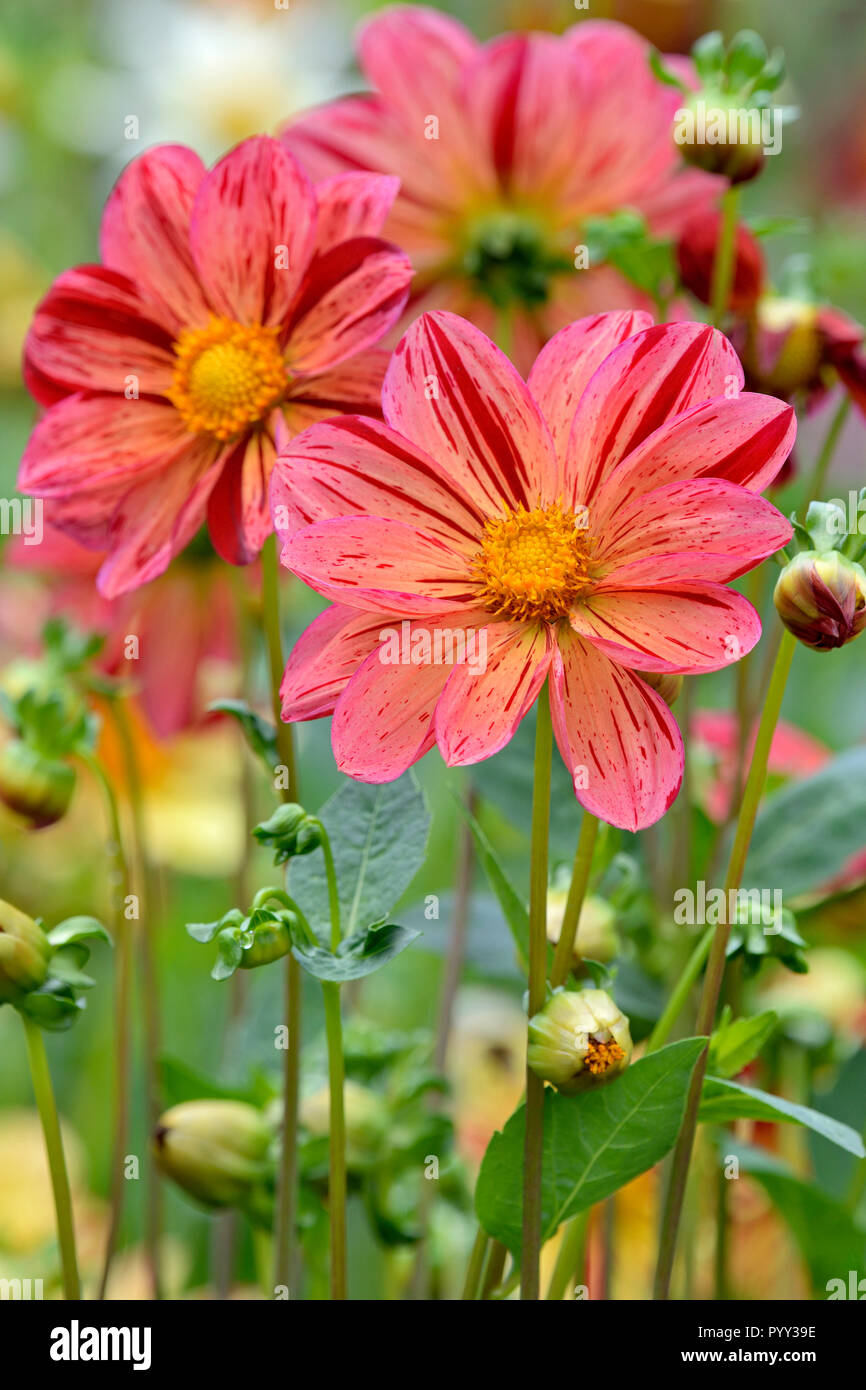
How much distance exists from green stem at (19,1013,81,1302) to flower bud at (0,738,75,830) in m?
0.09

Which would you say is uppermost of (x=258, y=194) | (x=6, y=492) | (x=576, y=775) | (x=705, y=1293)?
(x=6, y=492)

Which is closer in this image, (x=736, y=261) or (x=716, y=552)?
(x=716, y=552)

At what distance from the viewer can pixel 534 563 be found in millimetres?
282

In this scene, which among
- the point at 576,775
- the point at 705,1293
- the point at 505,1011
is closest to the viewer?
the point at 576,775

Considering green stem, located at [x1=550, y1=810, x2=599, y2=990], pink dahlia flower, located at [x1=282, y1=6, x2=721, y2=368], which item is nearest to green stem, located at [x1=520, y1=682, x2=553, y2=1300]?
green stem, located at [x1=550, y1=810, x2=599, y2=990]

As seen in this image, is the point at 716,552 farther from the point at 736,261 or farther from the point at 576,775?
the point at 736,261

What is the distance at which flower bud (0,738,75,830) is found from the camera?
0.40 m

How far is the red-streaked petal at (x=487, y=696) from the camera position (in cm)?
26

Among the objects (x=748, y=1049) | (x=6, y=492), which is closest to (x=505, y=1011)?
(x=748, y=1049)

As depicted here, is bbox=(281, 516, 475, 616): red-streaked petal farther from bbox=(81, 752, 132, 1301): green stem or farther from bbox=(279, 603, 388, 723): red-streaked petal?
bbox=(81, 752, 132, 1301): green stem

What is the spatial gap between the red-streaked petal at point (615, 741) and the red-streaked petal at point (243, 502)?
8 cm

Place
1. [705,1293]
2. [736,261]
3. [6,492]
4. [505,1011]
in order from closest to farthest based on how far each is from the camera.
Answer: [736,261] < [705,1293] < [505,1011] < [6,492]

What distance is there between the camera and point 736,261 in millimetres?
400
